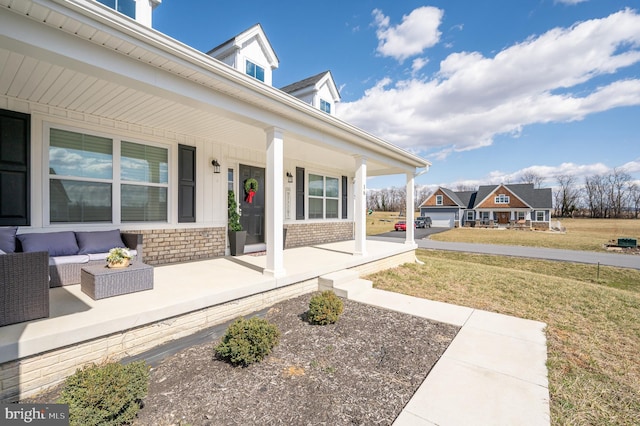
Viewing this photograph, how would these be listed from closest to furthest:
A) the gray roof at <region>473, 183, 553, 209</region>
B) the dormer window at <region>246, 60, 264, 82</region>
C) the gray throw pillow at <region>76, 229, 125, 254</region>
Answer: the gray throw pillow at <region>76, 229, 125, 254</region>
the dormer window at <region>246, 60, 264, 82</region>
the gray roof at <region>473, 183, 553, 209</region>

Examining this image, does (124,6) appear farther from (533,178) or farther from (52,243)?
(533,178)

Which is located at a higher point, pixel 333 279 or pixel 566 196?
pixel 566 196

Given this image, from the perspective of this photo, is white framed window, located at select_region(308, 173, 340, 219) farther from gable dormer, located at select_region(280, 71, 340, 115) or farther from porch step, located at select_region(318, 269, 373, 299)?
porch step, located at select_region(318, 269, 373, 299)

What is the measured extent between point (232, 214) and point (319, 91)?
18.4 ft

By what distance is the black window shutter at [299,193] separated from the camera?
26.9ft

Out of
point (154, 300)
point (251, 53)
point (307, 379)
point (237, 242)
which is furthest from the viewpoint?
point (251, 53)

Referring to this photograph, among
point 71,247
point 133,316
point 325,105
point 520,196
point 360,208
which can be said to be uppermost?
point 325,105

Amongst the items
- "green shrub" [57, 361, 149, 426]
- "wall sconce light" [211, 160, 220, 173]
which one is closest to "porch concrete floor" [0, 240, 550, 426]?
"green shrub" [57, 361, 149, 426]

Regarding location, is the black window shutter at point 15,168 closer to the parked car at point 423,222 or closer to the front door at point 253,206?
the front door at point 253,206

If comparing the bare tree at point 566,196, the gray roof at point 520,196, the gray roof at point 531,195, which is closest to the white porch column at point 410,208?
the gray roof at point 520,196

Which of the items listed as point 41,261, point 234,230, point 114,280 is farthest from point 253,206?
point 41,261

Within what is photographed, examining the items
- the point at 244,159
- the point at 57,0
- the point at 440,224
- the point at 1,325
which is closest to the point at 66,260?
the point at 1,325

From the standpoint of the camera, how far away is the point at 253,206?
7.03 m

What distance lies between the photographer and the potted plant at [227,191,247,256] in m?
6.23
